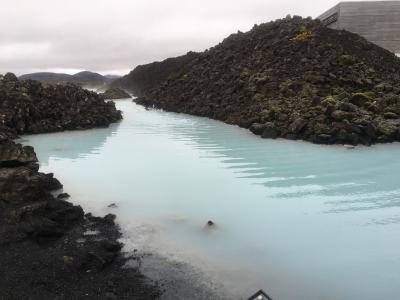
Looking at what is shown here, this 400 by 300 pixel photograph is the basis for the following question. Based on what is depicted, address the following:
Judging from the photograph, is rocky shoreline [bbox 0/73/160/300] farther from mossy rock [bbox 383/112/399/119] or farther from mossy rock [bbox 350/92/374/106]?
mossy rock [bbox 350/92/374/106]

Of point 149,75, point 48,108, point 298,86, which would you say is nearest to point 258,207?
point 298,86

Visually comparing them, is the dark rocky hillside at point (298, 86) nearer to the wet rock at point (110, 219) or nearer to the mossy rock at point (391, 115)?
the mossy rock at point (391, 115)

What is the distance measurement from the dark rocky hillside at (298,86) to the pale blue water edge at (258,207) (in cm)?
157

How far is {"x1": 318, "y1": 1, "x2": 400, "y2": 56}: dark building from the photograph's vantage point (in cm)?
3203

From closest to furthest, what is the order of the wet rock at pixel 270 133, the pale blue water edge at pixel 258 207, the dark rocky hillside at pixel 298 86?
the pale blue water edge at pixel 258 207, the dark rocky hillside at pixel 298 86, the wet rock at pixel 270 133

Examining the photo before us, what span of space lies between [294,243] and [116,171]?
6.28 m

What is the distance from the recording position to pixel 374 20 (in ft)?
107

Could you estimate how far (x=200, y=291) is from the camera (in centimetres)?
521

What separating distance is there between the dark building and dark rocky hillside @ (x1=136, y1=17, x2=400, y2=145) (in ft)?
10.2

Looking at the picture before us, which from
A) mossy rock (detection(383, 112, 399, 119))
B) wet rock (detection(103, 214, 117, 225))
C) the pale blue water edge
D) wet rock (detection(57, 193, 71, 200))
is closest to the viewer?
the pale blue water edge

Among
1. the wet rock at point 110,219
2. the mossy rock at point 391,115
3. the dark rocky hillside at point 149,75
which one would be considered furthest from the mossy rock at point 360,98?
the dark rocky hillside at point 149,75

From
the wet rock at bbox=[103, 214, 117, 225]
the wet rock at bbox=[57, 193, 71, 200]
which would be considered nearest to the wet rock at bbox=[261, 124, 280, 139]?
the wet rock at bbox=[57, 193, 71, 200]

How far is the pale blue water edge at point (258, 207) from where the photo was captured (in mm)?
5609

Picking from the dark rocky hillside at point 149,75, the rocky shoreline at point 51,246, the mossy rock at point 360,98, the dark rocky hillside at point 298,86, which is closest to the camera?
the rocky shoreline at point 51,246
